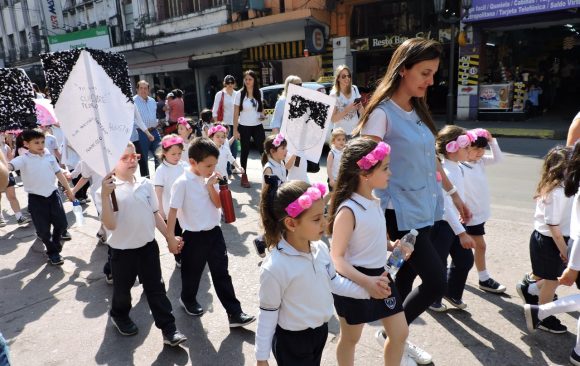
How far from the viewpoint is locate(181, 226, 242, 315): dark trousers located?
3.33 meters

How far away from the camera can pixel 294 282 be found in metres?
2.07

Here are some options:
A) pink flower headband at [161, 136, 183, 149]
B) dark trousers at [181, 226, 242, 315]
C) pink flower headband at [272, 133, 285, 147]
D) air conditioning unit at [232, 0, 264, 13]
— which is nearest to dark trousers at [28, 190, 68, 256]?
pink flower headband at [161, 136, 183, 149]

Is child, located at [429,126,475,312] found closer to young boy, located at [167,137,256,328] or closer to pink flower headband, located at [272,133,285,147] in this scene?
young boy, located at [167,137,256,328]

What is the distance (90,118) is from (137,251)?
3.24 ft

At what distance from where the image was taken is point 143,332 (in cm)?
336

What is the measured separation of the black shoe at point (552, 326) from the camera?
3.04 m

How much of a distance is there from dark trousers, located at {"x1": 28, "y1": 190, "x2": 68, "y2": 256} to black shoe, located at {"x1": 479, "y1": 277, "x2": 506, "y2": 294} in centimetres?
433

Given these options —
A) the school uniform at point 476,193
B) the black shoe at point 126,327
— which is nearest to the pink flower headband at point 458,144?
the school uniform at point 476,193

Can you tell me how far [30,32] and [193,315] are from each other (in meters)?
41.2

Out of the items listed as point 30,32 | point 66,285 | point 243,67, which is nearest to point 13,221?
point 66,285

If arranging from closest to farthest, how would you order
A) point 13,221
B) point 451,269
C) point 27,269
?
point 451,269 → point 27,269 → point 13,221

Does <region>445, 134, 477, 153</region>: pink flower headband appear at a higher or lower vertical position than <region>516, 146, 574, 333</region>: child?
higher

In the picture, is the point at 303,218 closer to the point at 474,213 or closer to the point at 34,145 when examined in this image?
the point at 474,213

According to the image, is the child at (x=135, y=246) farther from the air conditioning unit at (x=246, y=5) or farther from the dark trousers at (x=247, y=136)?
the air conditioning unit at (x=246, y=5)
